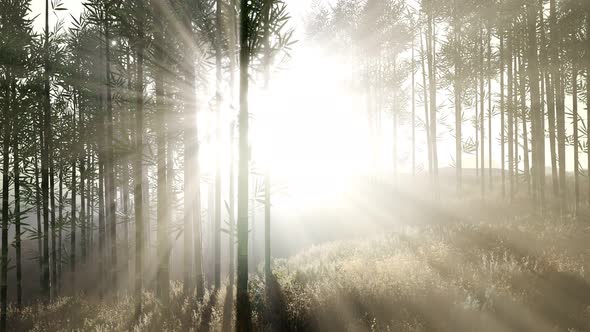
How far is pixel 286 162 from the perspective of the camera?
12594 millimetres

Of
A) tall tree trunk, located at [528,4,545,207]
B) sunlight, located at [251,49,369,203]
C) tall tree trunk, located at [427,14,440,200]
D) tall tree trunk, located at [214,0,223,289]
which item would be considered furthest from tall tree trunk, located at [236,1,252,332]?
tall tree trunk, located at [427,14,440,200]

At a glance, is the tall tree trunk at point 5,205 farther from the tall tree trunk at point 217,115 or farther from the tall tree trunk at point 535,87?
the tall tree trunk at point 535,87

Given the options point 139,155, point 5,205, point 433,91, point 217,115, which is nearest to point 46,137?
point 5,205

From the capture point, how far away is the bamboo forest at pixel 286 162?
6.59 metres

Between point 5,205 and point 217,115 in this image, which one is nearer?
point 217,115

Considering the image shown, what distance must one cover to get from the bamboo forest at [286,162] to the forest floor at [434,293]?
5 centimetres

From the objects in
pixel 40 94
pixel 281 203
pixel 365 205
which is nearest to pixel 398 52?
pixel 365 205

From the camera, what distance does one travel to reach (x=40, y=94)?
12492 millimetres

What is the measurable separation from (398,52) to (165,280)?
2115 cm

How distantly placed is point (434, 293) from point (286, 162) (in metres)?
7.64

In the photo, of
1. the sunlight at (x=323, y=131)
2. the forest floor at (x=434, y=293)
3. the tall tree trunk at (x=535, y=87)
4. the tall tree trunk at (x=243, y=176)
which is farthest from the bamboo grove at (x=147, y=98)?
the tall tree trunk at (x=535, y=87)

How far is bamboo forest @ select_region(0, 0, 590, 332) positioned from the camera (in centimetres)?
659

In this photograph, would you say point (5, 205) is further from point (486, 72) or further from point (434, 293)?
point (486, 72)

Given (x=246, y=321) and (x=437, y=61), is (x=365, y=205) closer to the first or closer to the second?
(x=437, y=61)
